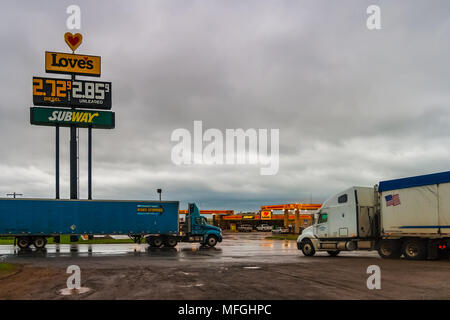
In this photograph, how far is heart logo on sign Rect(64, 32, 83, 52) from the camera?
46.0 m

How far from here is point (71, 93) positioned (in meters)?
46.0

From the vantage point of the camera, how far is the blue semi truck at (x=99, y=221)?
30.9 metres

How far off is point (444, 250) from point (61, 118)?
126 ft

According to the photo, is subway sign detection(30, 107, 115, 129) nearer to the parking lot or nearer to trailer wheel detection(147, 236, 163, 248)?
trailer wheel detection(147, 236, 163, 248)

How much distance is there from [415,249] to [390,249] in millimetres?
1478

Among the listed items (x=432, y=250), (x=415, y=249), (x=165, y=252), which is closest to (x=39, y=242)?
(x=165, y=252)

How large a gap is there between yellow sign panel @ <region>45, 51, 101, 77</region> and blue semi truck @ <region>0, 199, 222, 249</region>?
20.0 metres

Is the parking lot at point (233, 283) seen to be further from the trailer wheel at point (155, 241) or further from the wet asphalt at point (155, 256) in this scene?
the trailer wheel at point (155, 241)

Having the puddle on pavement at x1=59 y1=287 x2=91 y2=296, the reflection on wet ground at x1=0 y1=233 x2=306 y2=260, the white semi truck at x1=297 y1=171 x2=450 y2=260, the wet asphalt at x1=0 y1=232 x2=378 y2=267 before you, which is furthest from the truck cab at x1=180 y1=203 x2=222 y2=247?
the puddle on pavement at x1=59 y1=287 x2=91 y2=296

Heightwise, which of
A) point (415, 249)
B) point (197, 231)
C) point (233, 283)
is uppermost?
point (233, 283)

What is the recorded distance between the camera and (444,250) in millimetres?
20203

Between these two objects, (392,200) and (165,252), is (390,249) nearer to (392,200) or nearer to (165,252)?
(392,200)
